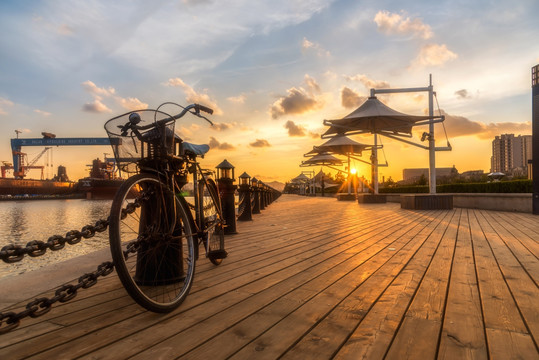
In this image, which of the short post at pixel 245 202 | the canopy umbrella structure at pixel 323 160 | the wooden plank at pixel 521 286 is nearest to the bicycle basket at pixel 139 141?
the wooden plank at pixel 521 286

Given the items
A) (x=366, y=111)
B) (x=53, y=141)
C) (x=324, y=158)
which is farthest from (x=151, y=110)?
(x=53, y=141)

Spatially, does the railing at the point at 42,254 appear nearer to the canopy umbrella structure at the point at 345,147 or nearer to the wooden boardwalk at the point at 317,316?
the wooden boardwalk at the point at 317,316

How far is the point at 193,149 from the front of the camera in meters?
2.52

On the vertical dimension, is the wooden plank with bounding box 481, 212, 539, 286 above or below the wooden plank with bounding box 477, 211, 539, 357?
above

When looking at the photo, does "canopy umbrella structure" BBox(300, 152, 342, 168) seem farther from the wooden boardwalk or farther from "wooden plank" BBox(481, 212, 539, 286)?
the wooden boardwalk

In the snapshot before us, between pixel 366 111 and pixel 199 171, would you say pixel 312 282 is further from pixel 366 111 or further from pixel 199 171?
pixel 366 111

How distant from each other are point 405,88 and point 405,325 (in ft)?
36.8

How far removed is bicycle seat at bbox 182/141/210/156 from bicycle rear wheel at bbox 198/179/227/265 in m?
0.31

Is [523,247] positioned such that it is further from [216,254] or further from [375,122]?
[375,122]

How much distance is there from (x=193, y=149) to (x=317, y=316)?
1.52 meters

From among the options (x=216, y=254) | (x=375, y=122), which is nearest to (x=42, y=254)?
(x=216, y=254)

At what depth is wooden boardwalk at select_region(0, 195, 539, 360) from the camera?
4.49 feet

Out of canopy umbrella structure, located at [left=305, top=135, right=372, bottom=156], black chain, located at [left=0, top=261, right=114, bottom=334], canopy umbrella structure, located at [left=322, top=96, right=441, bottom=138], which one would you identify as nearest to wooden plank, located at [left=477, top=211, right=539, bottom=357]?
black chain, located at [left=0, top=261, right=114, bottom=334]

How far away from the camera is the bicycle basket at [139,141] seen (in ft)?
6.59
